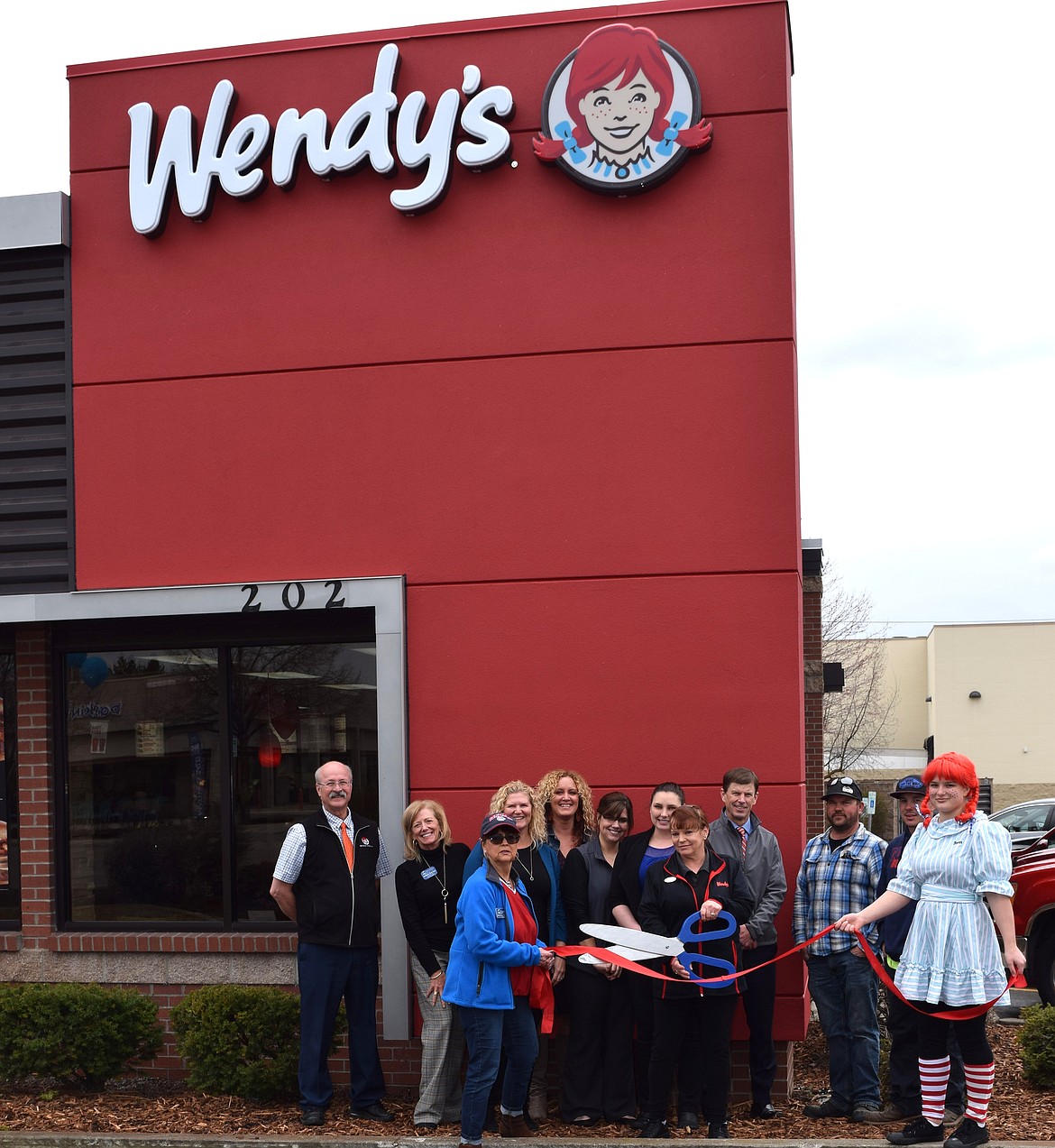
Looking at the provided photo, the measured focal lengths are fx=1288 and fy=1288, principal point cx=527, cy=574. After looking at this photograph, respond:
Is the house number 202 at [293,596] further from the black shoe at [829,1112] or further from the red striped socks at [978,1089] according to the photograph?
the red striped socks at [978,1089]

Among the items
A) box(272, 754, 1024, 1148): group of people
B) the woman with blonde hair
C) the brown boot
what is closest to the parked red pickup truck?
box(272, 754, 1024, 1148): group of people

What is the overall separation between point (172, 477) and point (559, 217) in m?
3.09

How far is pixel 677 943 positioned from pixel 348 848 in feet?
6.52

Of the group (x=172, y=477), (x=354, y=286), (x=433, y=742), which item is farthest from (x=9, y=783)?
(x=354, y=286)

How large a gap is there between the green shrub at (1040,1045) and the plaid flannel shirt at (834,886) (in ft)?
3.89

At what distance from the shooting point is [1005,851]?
6215 mm

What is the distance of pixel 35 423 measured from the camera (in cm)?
883

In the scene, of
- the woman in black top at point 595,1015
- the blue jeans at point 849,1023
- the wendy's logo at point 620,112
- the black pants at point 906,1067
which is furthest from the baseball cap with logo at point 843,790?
the wendy's logo at point 620,112

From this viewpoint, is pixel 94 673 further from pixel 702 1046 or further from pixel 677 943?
pixel 702 1046

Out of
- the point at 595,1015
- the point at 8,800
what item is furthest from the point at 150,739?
the point at 595,1015

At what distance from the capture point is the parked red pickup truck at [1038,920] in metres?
11.2

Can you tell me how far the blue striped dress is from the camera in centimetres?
620

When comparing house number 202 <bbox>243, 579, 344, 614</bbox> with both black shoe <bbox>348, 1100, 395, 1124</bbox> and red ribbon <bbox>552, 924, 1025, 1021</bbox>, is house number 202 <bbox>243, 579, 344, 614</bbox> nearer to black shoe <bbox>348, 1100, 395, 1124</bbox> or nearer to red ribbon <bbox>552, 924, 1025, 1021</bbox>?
red ribbon <bbox>552, 924, 1025, 1021</bbox>

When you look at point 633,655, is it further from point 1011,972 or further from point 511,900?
point 1011,972
